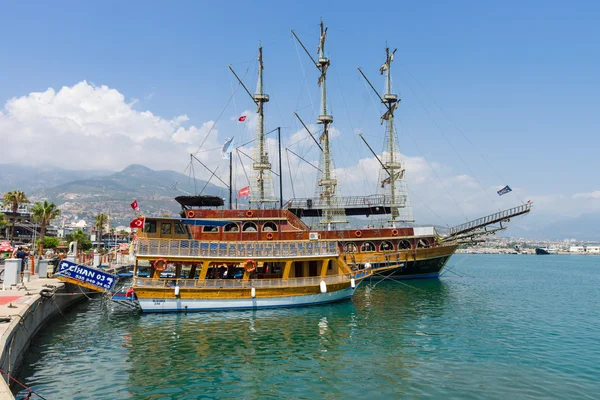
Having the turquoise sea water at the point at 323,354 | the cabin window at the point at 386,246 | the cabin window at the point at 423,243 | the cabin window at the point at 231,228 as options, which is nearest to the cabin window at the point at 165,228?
the turquoise sea water at the point at 323,354

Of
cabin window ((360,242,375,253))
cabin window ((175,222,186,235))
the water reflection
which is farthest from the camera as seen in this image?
cabin window ((360,242,375,253))

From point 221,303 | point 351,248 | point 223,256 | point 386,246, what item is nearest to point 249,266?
point 223,256

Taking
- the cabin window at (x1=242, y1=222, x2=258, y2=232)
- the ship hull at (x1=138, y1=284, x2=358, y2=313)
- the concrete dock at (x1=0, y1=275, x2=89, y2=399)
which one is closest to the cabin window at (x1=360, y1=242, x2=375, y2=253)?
the cabin window at (x1=242, y1=222, x2=258, y2=232)

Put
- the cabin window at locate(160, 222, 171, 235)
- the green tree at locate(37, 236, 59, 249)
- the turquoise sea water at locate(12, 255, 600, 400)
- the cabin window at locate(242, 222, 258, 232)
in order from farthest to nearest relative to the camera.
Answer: the green tree at locate(37, 236, 59, 249) < the cabin window at locate(242, 222, 258, 232) < the cabin window at locate(160, 222, 171, 235) < the turquoise sea water at locate(12, 255, 600, 400)

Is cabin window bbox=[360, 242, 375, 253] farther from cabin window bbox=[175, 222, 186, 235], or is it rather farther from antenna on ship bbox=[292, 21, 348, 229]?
cabin window bbox=[175, 222, 186, 235]

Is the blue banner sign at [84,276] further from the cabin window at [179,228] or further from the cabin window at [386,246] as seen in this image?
the cabin window at [386,246]

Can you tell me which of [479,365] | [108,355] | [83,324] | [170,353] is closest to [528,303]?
[479,365]

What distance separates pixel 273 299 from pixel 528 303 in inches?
649

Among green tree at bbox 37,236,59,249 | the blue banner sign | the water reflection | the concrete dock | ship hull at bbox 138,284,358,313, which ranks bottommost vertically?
the water reflection

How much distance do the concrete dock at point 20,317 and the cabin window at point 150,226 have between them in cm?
522

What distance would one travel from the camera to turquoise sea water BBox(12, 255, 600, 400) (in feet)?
34.1

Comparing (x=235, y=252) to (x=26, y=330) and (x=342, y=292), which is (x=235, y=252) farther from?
(x=26, y=330)

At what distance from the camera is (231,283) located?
69.0 ft

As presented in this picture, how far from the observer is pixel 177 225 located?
73.6 ft
